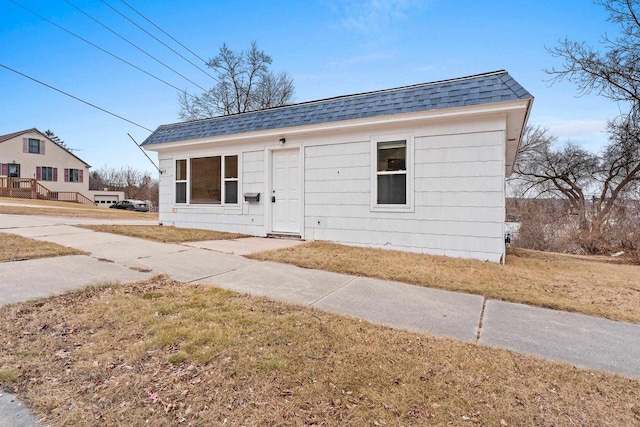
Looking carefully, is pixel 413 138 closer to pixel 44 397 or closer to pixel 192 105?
pixel 44 397

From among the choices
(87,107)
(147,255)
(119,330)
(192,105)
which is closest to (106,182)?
(192,105)

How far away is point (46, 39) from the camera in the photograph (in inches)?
577

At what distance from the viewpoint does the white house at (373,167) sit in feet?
20.7

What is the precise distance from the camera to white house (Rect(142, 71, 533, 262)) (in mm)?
6297

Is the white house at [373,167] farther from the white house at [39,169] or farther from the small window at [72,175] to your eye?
the small window at [72,175]

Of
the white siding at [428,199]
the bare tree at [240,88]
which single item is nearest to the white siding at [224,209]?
the white siding at [428,199]

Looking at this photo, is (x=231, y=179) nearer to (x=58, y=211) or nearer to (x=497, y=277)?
(x=497, y=277)

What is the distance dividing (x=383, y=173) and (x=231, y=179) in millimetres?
4383

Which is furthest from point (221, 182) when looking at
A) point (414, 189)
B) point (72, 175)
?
point (72, 175)

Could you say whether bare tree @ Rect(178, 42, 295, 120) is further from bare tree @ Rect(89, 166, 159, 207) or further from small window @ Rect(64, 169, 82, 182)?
bare tree @ Rect(89, 166, 159, 207)

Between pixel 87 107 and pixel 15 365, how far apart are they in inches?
696

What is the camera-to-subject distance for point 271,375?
2.14 m

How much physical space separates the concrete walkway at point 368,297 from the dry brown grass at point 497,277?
10.9 inches

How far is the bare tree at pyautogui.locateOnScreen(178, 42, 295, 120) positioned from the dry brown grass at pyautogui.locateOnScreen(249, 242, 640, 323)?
2013 centimetres
